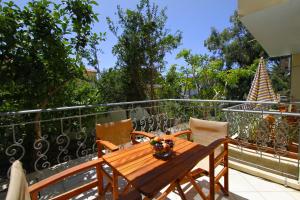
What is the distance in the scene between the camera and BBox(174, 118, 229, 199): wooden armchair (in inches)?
89.7

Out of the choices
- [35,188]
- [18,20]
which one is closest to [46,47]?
[18,20]

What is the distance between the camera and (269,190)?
2689 mm

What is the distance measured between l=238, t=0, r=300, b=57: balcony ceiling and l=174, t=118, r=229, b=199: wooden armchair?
1.78 m

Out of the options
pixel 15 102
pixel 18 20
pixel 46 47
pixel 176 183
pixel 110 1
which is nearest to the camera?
pixel 176 183

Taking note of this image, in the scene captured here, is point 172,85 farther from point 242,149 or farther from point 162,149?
point 162,149

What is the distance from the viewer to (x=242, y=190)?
8.87 feet

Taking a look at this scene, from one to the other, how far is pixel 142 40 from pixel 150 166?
6.83 metres

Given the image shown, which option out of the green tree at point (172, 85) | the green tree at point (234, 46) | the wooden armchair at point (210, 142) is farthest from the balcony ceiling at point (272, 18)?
the green tree at point (234, 46)

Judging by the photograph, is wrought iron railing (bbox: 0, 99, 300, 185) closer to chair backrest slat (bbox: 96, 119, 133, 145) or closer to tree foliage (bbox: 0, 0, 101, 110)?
tree foliage (bbox: 0, 0, 101, 110)

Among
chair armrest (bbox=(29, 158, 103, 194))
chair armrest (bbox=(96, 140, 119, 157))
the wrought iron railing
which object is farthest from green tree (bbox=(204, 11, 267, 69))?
chair armrest (bbox=(29, 158, 103, 194))

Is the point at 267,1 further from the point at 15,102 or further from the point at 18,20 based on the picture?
the point at 15,102

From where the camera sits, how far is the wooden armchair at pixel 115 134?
8.16 ft

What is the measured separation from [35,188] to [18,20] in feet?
8.34

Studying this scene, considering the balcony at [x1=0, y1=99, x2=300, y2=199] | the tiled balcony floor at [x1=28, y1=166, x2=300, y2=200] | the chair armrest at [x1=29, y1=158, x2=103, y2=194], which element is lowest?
the tiled balcony floor at [x1=28, y1=166, x2=300, y2=200]
